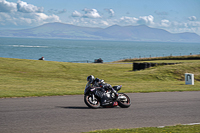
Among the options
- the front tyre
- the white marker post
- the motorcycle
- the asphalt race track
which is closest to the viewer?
the asphalt race track

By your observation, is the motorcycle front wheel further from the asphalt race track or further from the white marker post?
the white marker post

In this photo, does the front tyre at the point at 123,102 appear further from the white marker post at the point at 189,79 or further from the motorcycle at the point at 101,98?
the white marker post at the point at 189,79

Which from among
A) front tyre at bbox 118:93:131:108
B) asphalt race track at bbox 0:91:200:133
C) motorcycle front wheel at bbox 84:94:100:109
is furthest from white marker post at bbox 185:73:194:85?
motorcycle front wheel at bbox 84:94:100:109

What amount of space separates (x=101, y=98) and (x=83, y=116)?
1.96m

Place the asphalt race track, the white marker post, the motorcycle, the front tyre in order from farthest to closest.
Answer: the white marker post < the front tyre < the motorcycle < the asphalt race track

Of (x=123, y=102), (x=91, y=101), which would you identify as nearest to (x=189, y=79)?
(x=123, y=102)

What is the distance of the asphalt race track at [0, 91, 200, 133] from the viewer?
29.2ft

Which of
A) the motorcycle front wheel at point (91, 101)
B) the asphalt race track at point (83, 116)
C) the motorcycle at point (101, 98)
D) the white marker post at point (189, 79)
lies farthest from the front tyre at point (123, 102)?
the white marker post at point (189, 79)

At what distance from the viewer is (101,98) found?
12.5m

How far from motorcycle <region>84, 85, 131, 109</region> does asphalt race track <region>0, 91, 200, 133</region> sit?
262mm

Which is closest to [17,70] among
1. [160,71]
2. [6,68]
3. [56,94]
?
[6,68]

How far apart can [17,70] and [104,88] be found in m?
27.3

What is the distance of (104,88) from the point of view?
496 inches

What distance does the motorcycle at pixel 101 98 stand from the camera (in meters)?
12.3
